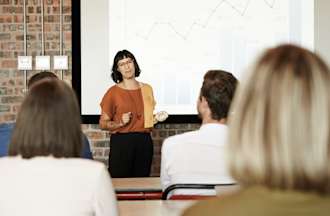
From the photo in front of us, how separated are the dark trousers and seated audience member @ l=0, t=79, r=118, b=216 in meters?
3.26

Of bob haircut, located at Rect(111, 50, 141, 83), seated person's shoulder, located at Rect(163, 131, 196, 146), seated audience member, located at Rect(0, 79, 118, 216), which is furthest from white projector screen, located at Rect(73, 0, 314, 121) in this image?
seated audience member, located at Rect(0, 79, 118, 216)

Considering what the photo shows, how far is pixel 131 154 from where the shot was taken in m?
5.41

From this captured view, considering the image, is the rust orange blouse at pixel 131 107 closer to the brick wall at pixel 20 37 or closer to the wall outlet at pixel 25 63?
the brick wall at pixel 20 37

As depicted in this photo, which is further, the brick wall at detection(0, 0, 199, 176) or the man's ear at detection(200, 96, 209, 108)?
the brick wall at detection(0, 0, 199, 176)

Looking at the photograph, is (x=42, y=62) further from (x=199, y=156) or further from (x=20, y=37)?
(x=199, y=156)

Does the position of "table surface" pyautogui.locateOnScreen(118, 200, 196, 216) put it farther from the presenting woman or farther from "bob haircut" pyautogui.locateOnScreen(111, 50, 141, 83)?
"bob haircut" pyautogui.locateOnScreen(111, 50, 141, 83)

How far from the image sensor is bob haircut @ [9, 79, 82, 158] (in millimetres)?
1992

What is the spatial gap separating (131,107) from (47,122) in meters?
3.40

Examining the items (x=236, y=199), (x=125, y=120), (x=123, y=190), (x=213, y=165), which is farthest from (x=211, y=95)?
(x=125, y=120)

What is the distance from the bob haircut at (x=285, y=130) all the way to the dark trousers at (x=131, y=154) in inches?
169

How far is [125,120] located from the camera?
208 inches

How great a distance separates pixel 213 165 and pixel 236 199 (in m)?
1.89

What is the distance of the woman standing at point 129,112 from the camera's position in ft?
17.6

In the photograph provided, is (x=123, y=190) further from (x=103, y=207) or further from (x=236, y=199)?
(x=236, y=199)
